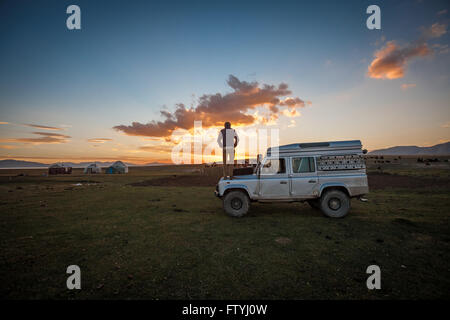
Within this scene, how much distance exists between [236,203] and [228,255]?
130 inches

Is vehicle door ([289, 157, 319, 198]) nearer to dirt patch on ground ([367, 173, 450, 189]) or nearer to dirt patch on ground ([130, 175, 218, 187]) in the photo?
dirt patch on ground ([367, 173, 450, 189])

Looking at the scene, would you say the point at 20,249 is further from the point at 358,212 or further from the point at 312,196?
the point at 358,212

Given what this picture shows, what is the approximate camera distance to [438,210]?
7641 millimetres

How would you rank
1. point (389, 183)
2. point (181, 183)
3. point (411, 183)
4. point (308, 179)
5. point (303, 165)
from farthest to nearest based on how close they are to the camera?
point (181, 183), point (389, 183), point (411, 183), point (303, 165), point (308, 179)

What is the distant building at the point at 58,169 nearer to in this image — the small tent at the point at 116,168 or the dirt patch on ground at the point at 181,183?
the small tent at the point at 116,168

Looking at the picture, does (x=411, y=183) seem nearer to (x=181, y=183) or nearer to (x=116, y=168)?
(x=181, y=183)

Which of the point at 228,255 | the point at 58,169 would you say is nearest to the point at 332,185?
the point at 228,255

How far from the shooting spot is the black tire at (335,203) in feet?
23.2

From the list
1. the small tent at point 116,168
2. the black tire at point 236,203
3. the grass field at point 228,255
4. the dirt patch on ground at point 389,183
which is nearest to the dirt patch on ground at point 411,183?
the dirt patch on ground at point 389,183

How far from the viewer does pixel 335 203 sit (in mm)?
7160

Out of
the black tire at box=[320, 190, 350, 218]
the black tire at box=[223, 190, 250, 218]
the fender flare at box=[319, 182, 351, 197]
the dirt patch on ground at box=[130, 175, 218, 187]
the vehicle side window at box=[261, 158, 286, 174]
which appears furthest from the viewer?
the dirt patch on ground at box=[130, 175, 218, 187]

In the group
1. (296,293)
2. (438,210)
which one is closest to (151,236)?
(296,293)

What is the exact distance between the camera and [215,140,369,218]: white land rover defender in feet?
22.9

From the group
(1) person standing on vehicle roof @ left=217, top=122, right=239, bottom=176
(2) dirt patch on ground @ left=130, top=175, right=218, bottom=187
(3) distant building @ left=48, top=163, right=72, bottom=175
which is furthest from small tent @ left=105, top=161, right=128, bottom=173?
(1) person standing on vehicle roof @ left=217, top=122, right=239, bottom=176
